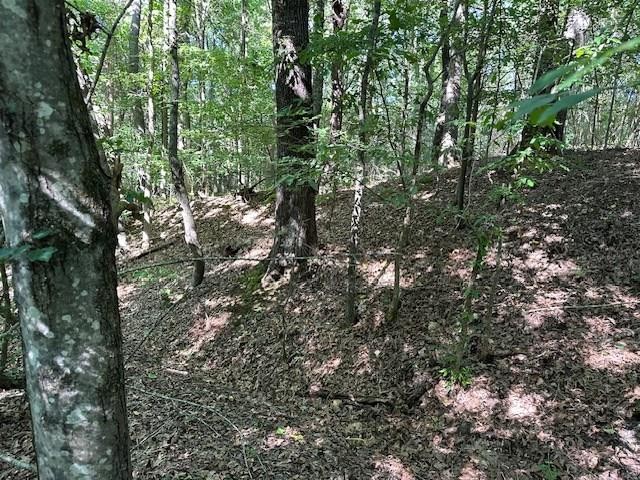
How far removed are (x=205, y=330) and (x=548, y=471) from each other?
5.23m

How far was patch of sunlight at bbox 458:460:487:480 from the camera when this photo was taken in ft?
11.8

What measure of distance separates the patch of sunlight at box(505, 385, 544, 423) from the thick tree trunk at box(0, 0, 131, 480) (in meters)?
3.71

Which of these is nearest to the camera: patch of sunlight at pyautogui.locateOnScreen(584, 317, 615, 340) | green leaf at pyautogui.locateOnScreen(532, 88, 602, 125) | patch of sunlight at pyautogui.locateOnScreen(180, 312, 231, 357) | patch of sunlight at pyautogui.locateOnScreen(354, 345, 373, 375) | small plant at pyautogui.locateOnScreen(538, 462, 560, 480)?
green leaf at pyautogui.locateOnScreen(532, 88, 602, 125)

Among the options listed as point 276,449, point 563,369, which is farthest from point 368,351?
point 563,369

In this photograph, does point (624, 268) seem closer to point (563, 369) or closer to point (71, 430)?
point (563, 369)

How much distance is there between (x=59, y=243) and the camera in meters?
1.48

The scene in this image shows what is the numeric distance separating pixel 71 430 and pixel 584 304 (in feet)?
17.5

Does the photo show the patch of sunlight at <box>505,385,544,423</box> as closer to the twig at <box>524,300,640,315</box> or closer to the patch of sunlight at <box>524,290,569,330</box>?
the patch of sunlight at <box>524,290,569,330</box>

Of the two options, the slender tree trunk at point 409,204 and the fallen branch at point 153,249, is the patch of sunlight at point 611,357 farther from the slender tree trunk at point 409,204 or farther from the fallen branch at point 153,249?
the fallen branch at point 153,249

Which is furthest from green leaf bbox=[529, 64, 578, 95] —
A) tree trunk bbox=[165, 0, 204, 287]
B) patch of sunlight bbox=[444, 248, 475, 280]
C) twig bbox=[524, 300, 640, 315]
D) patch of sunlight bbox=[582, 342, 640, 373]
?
tree trunk bbox=[165, 0, 204, 287]

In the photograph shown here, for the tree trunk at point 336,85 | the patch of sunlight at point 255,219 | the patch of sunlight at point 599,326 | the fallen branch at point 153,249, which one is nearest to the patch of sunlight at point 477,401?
the patch of sunlight at point 599,326

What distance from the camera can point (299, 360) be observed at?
18.6ft

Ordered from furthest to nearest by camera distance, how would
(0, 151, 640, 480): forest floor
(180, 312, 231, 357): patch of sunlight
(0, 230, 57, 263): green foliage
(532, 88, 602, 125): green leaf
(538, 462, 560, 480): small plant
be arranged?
(180, 312, 231, 357): patch of sunlight < (0, 151, 640, 480): forest floor < (538, 462, 560, 480): small plant < (0, 230, 57, 263): green foliage < (532, 88, 602, 125): green leaf

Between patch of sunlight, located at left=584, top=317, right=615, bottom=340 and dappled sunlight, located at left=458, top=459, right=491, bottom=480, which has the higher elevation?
patch of sunlight, located at left=584, top=317, right=615, bottom=340
